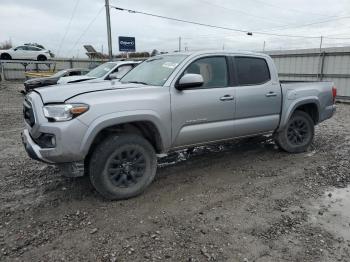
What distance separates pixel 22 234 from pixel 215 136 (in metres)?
2.79

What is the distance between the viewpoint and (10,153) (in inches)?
247

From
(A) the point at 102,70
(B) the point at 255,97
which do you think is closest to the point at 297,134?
(B) the point at 255,97

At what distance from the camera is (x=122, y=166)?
412 cm

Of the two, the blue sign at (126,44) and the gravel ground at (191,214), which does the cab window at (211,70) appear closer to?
the gravel ground at (191,214)

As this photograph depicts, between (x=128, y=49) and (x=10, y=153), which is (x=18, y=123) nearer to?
(x=10, y=153)

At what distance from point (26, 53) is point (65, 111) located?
30.1m

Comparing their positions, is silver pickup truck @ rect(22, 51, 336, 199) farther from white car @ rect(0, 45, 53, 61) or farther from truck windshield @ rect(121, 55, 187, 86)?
white car @ rect(0, 45, 53, 61)

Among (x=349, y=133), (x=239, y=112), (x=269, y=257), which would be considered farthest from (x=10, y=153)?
(x=349, y=133)

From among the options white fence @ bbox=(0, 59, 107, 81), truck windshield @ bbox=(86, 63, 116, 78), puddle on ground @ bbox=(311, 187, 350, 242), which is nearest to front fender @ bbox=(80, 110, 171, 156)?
puddle on ground @ bbox=(311, 187, 350, 242)

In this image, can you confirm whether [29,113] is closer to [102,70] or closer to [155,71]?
[155,71]

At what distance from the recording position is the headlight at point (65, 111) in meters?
3.69

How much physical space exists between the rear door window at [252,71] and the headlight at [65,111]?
257 centimetres

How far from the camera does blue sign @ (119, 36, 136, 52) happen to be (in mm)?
18441

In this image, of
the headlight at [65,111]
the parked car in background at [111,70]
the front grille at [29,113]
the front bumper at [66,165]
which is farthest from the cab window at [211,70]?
the parked car in background at [111,70]
